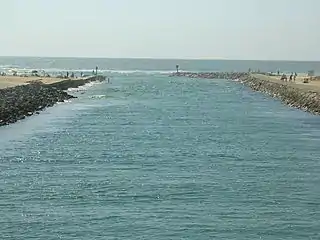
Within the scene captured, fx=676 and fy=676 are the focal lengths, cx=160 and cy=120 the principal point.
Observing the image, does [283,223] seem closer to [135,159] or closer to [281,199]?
[281,199]

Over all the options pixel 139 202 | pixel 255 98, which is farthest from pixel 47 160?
pixel 255 98

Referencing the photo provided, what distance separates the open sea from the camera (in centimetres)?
1548

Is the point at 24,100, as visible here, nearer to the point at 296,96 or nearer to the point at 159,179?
the point at 296,96

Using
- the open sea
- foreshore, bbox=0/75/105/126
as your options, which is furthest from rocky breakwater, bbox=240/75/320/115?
foreshore, bbox=0/75/105/126

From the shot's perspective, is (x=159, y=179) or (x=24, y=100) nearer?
(x=159, y=179)

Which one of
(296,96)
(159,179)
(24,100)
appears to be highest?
(296,96)

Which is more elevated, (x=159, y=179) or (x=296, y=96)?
(x=296, y=96)

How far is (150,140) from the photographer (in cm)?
2972

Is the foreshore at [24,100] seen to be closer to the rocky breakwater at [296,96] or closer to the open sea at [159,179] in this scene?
the open sea at [159,179]

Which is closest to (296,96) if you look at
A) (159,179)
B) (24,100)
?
(24,100)

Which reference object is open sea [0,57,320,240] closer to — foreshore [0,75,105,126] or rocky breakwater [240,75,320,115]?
foreshore [0,75,105,126]

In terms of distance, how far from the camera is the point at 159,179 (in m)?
20.7

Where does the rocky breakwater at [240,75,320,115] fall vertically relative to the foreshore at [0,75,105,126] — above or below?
above

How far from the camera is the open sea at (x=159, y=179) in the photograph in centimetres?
1548
